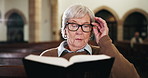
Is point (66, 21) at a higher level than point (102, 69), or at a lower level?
higher

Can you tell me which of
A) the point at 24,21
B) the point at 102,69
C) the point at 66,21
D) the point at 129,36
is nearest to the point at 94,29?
the point at 66,21

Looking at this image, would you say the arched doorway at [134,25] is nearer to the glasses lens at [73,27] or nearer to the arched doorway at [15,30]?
the arched doorway at [15,30]

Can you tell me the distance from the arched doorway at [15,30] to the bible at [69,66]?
38.4 feet

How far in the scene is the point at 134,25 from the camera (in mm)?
11234

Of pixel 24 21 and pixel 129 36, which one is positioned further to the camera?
pixel 24 21

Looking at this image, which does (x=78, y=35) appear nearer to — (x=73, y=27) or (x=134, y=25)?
(x=73, y=27)

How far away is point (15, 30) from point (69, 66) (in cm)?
1205

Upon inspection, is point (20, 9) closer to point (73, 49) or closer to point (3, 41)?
point (3, 41)

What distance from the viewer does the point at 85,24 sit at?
130 centimetres

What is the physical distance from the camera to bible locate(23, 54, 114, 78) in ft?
2.63

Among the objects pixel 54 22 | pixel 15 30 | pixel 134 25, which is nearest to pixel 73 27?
pixel 54 22

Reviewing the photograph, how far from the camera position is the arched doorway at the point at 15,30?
12.2 m

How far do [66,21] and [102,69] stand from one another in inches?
21.9

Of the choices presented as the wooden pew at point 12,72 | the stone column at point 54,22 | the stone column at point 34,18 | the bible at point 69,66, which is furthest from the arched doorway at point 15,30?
the bible at point 69,66
